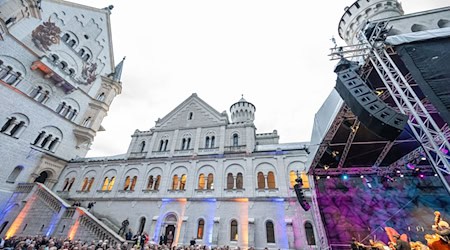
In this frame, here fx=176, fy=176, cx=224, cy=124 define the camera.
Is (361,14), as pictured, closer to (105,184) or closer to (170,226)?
(170,226)

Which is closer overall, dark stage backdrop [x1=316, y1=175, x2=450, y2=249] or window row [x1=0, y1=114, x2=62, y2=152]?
dark stage backdrop [x1=316, y1=175, x2=450, y2=249]

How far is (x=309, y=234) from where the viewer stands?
517 inches

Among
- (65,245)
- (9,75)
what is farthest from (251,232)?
(9,75)

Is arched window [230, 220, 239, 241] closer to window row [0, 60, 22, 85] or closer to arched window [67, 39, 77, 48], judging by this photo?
window row [0, 60, 22, 85]

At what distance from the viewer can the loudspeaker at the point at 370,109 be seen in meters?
4.62

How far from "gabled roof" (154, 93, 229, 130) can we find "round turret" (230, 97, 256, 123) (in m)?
6.52

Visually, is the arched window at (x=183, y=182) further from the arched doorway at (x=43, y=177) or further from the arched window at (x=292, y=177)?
the arched doorway at (x=43, y=177)

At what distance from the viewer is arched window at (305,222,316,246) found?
12873 millimetres

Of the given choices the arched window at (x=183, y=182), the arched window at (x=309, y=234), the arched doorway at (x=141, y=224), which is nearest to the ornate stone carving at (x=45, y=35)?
the arched window at (x=183, y=182)

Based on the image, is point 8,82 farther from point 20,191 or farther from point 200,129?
point 200,129

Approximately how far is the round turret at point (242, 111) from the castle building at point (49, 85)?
18177 millimetres

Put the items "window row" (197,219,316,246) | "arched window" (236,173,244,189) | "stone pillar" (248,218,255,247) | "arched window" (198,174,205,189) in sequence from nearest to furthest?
"window row" (197,219,316,246) → "stone pillar" (248,218,255,247) → "arched window" (236,173,244,189) → "arched window" (198,174,205,189)

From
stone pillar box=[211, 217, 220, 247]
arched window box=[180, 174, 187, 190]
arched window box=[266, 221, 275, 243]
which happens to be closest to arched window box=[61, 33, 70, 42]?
arched window box=[180, 174, 187, 190]

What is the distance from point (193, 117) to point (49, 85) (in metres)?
17.1
